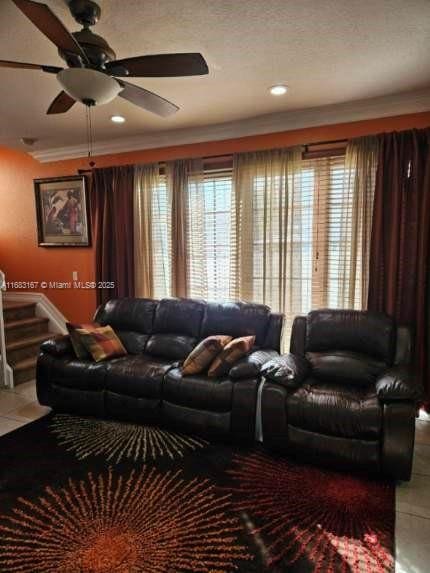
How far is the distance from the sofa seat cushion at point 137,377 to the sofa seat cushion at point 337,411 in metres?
1.08

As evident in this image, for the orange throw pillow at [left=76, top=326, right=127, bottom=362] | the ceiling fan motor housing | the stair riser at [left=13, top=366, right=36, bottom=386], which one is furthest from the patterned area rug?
the ceiling fan motor housing

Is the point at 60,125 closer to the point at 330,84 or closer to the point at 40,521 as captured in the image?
the point at 330,84

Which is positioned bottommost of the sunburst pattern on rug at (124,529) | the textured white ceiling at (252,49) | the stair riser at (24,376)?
the sunburst pattern on rug at (124,529)

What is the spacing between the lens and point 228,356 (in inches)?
111

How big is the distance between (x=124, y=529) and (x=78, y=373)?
5.02 feet

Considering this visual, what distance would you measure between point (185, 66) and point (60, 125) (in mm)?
2402

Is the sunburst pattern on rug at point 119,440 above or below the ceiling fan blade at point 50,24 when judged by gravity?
below

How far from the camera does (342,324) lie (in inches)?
116

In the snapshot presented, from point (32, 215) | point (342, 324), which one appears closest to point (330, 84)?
point (342, 324)

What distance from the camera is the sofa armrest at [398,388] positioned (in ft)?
7.03

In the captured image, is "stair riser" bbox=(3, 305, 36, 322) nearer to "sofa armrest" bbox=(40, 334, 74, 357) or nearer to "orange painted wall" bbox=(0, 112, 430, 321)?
"orange painted wall" bbox=(0, 112, 430, 321)

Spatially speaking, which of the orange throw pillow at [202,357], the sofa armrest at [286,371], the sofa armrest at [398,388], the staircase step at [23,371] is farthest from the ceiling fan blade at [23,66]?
the staircase step at [23,371]

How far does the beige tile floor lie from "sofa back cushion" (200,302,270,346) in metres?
1.43

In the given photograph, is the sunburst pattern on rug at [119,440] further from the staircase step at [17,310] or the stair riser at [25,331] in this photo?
the staircase step at [17,310]
